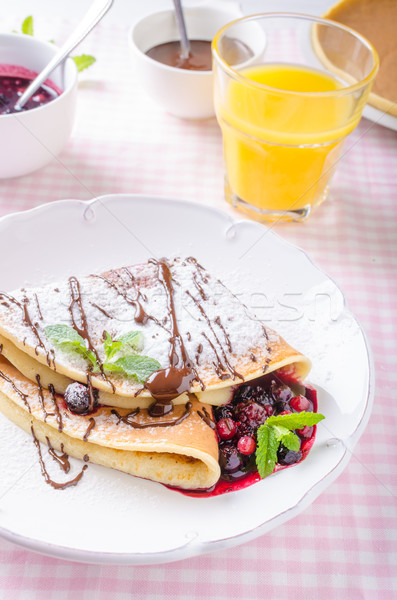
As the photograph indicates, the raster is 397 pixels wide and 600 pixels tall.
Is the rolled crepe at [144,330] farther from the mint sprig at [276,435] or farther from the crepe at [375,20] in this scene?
the crepe at [375,20]

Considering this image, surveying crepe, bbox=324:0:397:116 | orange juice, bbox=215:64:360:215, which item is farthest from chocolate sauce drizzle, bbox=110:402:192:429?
crepe, bbox=324:0:397:116

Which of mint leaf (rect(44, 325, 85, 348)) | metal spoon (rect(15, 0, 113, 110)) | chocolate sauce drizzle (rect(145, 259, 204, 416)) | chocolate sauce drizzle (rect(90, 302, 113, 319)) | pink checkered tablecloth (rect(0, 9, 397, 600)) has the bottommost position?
pink checkered tablecloth (rect(0, 9, 397, 600))

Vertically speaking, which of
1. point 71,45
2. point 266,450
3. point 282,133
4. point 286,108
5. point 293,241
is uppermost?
point 71,45

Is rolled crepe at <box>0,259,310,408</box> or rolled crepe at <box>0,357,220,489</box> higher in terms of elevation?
rolled crepe at <box>0,259,310,408</box>

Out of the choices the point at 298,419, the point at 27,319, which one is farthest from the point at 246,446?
the point at 27,319

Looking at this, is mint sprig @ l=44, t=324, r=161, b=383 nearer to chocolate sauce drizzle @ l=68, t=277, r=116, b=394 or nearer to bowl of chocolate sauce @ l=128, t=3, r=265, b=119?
chocolate sauce drizzle @ l=68, t=277, r=116, b=394

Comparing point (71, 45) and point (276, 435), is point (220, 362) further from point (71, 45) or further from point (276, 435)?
point (71, 45)

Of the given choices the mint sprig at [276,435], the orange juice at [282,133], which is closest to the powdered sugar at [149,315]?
the mint sprig at [276,435]
